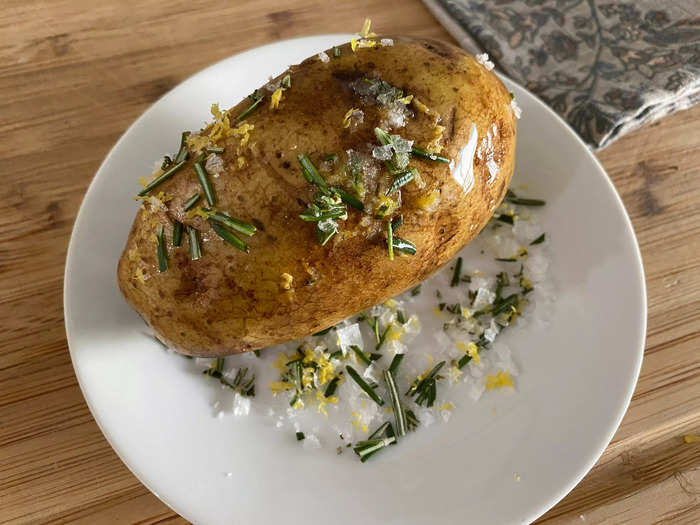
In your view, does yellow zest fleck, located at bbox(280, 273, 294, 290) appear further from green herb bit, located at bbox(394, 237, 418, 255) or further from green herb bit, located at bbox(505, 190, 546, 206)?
green herb bit, located at bbox(505, 190, 546, 206)

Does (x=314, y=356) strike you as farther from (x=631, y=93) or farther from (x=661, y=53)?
(x=661, y=53)

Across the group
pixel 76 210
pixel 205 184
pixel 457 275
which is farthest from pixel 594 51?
pixel 76 210

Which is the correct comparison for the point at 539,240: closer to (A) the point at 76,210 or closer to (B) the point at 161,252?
(B) the point at 161,252

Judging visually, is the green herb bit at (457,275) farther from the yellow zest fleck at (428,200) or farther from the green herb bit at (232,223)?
the green herb bit at (232,223)

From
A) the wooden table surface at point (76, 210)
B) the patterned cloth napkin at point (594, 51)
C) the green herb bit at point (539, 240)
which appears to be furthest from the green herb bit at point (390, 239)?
the patterned cloth napkin at point (594, 51)

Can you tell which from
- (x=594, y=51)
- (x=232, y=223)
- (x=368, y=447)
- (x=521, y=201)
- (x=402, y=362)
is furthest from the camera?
(x=594, y=51)

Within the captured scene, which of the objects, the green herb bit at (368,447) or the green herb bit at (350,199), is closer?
the green herb bit at (350,199)
